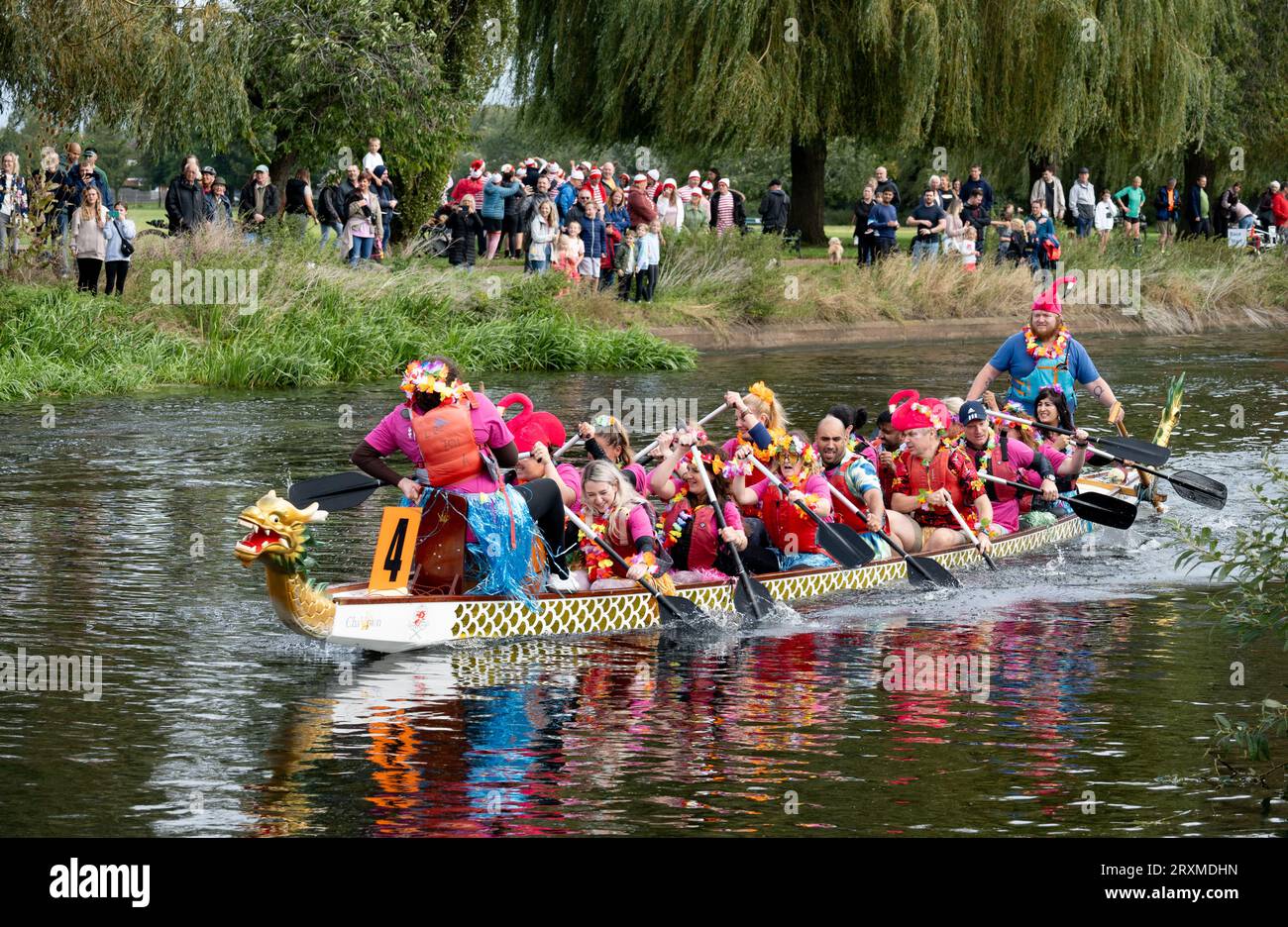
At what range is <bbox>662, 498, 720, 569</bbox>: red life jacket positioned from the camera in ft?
42.7

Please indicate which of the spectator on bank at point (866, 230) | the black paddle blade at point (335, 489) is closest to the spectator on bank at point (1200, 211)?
the spectator on bank at point (866, 230)

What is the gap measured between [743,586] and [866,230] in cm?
2133

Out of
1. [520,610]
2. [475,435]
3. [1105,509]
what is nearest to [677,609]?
[520,610]

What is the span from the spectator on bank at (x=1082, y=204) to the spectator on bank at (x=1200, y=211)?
4.08 meters

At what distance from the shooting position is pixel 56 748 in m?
9.23

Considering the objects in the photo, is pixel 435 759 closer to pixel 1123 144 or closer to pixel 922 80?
pixel 922 80

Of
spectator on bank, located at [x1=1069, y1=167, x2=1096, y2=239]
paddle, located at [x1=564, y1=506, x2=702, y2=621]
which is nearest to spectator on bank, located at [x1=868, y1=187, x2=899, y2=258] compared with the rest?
spectator on bank, located at [x1=1069, y1=167, x2=1096, y2=239]

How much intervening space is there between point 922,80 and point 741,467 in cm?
2119

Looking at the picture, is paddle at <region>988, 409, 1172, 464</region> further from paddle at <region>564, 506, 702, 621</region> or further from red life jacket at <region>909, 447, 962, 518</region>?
paddle at <region>564, 506, 702, 621</region>

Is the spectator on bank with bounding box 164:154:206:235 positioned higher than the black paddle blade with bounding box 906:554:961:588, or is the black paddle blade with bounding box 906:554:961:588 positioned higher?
the spectator on bank with bounding box 164:154:206:235

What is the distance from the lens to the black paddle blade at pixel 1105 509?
1541 centimetres

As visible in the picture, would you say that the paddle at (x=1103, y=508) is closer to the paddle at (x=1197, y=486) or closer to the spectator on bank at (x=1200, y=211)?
the paddle at (x=1197, y=486)

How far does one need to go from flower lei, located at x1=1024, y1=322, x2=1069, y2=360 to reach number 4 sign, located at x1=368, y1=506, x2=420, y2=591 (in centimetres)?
703
